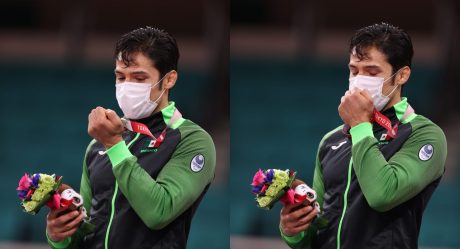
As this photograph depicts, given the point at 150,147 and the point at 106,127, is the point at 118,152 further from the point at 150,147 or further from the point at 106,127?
the point at 150,147

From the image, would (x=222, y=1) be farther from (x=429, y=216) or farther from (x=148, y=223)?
(x=148, y=223)

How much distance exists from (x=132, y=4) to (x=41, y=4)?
3.02 ft

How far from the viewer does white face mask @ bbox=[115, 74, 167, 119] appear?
3309 mm

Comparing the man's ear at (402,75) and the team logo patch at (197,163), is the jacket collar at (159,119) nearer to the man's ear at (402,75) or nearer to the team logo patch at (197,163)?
the team logo patch at (197,163)

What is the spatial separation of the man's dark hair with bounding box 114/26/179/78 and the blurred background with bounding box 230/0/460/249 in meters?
4.40

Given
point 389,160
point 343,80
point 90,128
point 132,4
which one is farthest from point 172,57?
point 132,4

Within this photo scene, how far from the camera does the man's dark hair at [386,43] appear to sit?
320 centimetres

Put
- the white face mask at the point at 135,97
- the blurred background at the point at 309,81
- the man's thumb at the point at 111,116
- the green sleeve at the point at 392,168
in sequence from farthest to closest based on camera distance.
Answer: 1. the blurred background at the point at 309,81
2. the white face mask at the point at 135,97
3. the man's thumb at the point at 111,116
4. the green sleeve at the point at 392,168

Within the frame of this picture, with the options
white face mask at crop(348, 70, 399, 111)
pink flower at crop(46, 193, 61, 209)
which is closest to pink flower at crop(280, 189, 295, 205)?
white face mask at crop(348, 70, 399, 111)

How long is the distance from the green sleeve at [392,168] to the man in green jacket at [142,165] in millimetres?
557

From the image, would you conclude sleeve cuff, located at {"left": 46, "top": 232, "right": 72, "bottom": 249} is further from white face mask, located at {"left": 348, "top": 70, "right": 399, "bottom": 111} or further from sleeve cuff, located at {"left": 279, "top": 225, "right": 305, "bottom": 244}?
white face mask, located at {"left": 348, "top": 70, "right": 399, "bottom": 111}

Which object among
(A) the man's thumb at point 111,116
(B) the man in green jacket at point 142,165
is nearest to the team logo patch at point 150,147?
(B) the man in green jacket at point 142,165

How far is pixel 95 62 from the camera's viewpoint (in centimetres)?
1039

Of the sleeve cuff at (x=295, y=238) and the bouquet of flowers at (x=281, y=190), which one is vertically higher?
the bouquet of flowers at (x=281, y=190)
